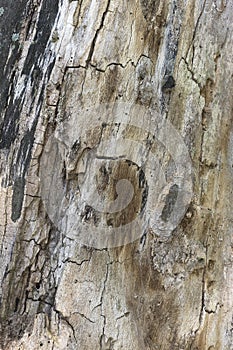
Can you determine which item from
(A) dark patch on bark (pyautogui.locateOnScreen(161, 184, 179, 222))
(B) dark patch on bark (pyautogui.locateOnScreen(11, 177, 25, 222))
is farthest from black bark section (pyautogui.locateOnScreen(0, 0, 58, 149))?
(A) dark patch on bark (pyautogui.locateOnScreen(161, 184, 179, 222))

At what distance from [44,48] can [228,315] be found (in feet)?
3.53

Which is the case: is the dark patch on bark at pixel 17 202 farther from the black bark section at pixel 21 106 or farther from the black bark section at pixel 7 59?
the black bark section at pixel 7 59

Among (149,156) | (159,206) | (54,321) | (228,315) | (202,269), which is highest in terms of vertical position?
(149,156)

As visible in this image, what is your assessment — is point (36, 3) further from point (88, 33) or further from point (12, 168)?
point (12, 168)

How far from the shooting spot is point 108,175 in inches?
67.3

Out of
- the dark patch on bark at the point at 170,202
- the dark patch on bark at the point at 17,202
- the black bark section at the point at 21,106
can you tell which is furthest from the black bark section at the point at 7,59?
the dark patch on bark at the point at 170,202

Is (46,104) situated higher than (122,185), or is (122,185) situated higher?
(46,104)

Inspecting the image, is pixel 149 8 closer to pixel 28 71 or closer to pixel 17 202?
pixel 28 71

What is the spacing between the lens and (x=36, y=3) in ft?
5.86

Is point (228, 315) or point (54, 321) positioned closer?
point (54, 321)

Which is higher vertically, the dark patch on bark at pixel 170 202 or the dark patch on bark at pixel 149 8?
the dark patch on bark at pixel 149 8

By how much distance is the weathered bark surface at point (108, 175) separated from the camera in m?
1.67

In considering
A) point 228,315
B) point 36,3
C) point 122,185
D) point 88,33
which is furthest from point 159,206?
point 36,3

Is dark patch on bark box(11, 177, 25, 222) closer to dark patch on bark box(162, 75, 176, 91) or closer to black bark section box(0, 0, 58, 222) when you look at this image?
black bark section box(0, 0, 58, 222)
